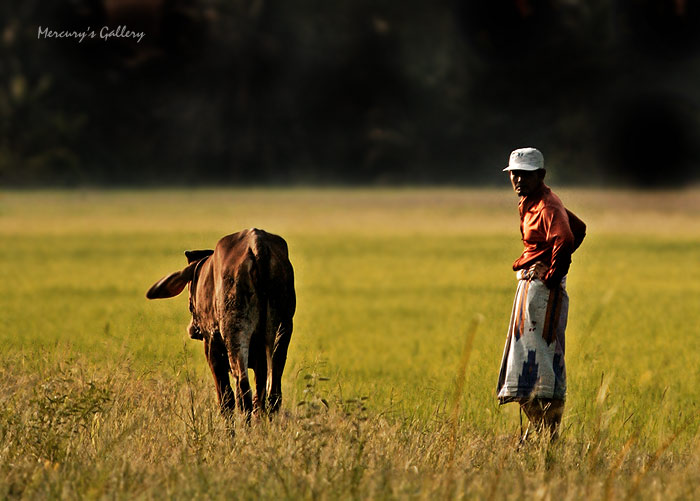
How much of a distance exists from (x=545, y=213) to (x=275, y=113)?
62.0 meters

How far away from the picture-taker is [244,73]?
220 feet

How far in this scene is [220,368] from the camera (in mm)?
6695

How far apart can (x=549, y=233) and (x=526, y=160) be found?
1.37ft

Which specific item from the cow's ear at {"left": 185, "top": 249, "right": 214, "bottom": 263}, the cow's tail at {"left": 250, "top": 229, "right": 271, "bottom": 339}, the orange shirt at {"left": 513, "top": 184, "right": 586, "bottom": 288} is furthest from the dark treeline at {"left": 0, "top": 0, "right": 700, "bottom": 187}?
the cow's tail at {"left": 250, "top": 229, "right": 271, "bottom": 339}

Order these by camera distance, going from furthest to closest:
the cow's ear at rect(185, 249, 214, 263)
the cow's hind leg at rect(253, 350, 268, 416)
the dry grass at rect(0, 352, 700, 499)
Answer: the cow's ear at rect(185, 249, 214, 263) < the cow's hind leg at rect(253, 350, 268, 416) < the dry grass at rect(0, 352, 700, 499)

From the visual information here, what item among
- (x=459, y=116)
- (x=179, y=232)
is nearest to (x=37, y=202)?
(x=179, y=232)

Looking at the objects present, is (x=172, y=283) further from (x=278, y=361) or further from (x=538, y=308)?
(x=538, y=308)

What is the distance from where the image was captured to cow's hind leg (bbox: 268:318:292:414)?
250 inches

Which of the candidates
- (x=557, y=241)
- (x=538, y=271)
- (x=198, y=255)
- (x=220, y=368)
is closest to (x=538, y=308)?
(x=538, y=271)

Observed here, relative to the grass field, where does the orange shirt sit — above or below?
above

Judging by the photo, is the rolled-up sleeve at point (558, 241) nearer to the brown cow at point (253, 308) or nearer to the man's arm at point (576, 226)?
the man's arm at point (576, 226)

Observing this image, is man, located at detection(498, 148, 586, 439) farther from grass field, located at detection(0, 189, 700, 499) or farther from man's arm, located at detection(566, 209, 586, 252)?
grass field, located at detection(0, 189, 700, 499)

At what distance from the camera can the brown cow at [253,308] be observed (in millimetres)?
6281

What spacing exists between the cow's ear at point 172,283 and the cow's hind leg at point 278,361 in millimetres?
786
